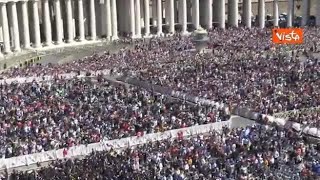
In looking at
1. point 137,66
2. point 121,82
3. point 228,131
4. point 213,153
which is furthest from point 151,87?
point 213,153

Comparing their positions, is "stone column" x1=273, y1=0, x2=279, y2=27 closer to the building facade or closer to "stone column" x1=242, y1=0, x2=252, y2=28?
the building facade

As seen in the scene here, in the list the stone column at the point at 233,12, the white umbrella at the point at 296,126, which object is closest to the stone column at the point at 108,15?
the stone column at the point at 233,12

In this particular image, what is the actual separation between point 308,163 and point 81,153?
41.9 feet

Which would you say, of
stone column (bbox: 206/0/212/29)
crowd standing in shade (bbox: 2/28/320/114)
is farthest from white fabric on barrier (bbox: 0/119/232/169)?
stone column (bbox: 206/0/212/29)

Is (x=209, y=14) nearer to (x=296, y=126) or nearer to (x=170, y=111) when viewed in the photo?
(x=170, y=111)

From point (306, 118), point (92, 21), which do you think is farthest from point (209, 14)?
point (306, 118)

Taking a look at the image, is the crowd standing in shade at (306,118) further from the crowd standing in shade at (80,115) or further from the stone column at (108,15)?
the stone column at (108,15)

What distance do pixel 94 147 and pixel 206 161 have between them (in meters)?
7.86

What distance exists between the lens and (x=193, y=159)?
3195 cm

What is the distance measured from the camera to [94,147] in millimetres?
36406

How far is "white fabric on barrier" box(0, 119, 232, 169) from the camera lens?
114 ft

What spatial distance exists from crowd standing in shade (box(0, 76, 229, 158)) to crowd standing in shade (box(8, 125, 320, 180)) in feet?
11.9

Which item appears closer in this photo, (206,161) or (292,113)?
(206,161)

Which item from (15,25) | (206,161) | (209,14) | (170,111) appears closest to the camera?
(206,161)
